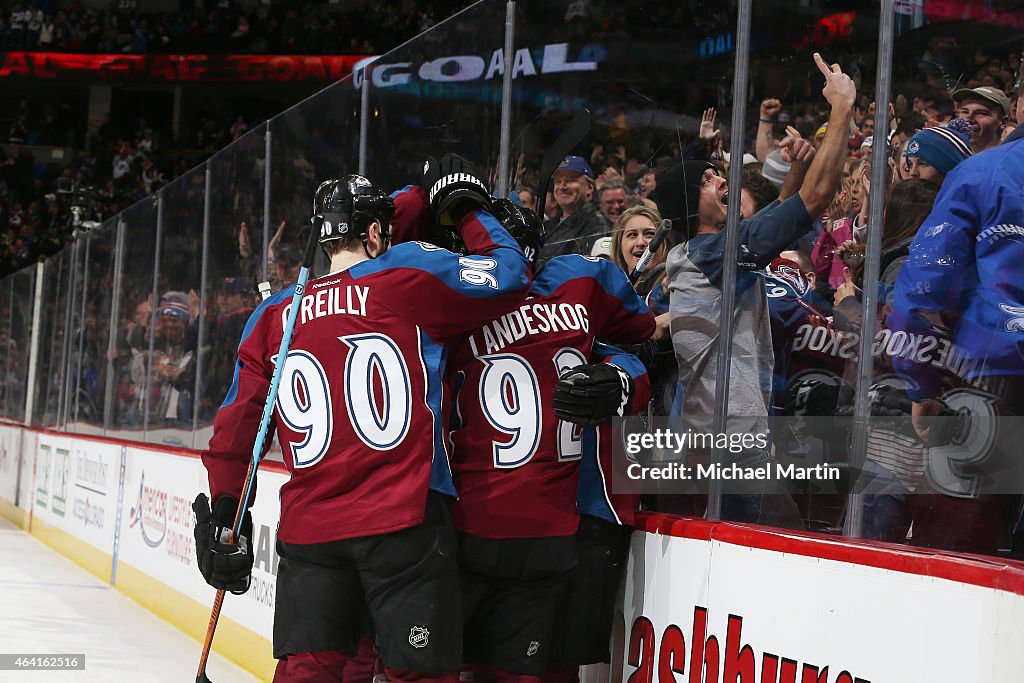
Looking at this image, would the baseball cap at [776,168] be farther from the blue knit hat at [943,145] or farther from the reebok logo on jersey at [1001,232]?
the reebok logo on jersey at [1001,232]

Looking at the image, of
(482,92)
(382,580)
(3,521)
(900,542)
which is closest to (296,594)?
(382,580)

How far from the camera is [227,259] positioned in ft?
18.1

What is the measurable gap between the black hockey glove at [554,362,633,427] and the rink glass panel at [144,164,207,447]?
3699 mm

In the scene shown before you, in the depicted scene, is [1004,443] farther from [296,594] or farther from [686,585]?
Answer: [296,594]

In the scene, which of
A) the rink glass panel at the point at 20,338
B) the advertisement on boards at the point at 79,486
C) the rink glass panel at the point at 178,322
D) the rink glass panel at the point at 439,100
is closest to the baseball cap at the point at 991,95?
the rink glass panel at the point at 439,100

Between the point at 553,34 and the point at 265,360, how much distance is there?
3.70 feet

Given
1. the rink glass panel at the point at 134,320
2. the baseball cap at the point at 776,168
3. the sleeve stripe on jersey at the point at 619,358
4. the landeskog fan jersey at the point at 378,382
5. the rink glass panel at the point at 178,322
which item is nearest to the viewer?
the baseball cap at the point at 776,168

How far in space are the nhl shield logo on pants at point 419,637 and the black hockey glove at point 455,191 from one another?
897mm

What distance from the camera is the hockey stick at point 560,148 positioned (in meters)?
2.95

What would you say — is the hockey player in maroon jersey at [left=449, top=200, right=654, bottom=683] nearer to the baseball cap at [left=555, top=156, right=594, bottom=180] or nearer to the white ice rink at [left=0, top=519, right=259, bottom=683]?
the baseball cap at [left=555, top=156, right=594, bottom=180]

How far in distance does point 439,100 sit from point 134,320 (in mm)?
4380

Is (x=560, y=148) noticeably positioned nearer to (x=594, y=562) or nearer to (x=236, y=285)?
(x=594, y=562)
